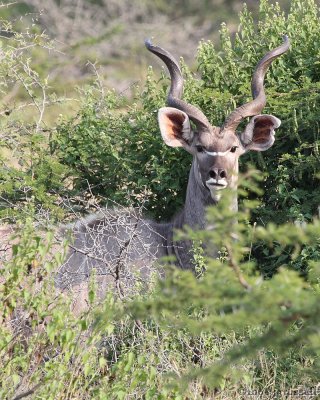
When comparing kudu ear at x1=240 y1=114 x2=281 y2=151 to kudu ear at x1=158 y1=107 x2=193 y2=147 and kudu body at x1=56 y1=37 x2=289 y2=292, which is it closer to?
kudu body at x1=56 y1=37 x2=289 y2=292

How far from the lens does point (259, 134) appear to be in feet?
23.9

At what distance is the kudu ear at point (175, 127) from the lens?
7218mm

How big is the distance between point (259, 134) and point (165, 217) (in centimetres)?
98

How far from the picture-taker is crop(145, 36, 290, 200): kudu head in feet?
23.2

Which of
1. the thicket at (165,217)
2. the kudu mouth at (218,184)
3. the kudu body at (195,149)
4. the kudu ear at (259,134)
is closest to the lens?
the thicket at (165,217)

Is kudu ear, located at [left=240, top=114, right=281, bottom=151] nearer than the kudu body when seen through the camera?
No

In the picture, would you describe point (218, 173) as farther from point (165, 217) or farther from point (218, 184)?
point (165, 217)

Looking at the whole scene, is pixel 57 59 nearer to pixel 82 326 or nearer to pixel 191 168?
pixel 191 168

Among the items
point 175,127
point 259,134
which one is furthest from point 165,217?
point 259,134

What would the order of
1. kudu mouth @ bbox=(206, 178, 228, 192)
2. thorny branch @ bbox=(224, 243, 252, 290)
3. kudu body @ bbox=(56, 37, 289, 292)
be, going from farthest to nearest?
kudu body @ bbox=(56, 37, 289, 292) → kudu mouth @ bbox=(206, 178, 228, 192) → thorny branch @ bbox=(224, 243, 252, 290)

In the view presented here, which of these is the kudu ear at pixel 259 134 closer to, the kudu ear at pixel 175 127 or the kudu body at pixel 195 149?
the kudu body at pixel 195 149

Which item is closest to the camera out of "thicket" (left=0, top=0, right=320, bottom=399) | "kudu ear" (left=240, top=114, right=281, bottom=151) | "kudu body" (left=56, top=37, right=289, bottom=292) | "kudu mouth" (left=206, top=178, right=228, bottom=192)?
"thicket" (left=0, top=0, right=320, bottom=399)

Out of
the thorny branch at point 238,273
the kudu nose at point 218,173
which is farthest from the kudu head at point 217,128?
the thorny branch at point 238,273

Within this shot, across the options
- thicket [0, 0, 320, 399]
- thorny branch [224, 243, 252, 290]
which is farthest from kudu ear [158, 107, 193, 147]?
thorny branch [224, 243, 252, 290]
